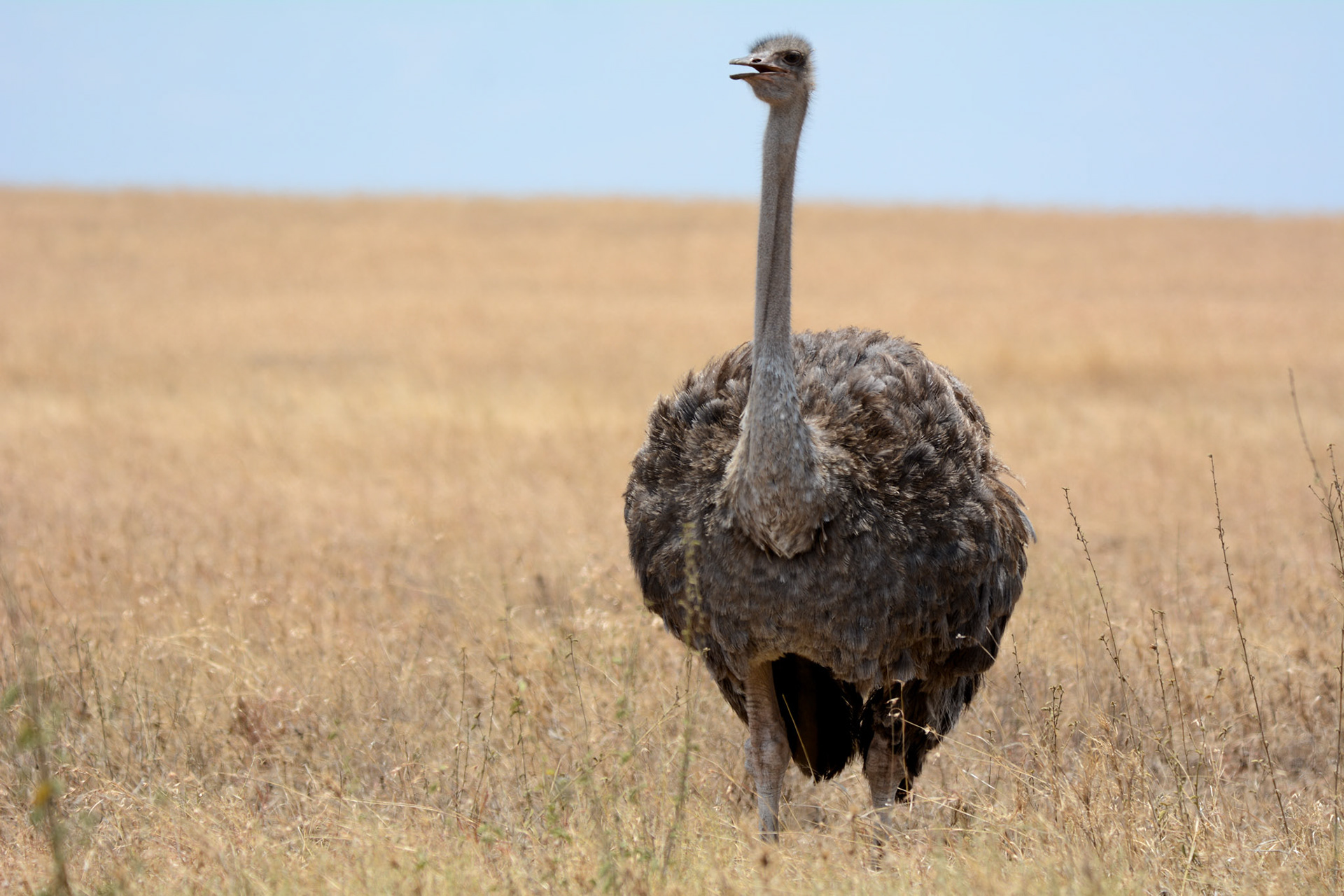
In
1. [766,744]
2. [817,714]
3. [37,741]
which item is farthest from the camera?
[817,714]

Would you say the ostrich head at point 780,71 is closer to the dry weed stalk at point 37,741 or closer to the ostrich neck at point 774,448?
the ostrich neck at point 774,448

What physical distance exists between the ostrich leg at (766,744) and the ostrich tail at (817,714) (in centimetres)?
17

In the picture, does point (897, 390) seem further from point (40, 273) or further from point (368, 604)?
point (40, 273)

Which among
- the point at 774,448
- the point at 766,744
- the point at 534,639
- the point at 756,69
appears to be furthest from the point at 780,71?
the point at 534,639

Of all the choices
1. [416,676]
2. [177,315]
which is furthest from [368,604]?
[177,315]

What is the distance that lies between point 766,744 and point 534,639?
150 centimetres

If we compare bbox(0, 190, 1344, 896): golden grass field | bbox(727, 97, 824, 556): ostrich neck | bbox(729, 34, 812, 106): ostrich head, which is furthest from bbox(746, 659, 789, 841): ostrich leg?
bbox(729, 34, 812, 106): ostrich head

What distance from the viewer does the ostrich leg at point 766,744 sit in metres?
4.41

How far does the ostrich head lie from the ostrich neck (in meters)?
0.36

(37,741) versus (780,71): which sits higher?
(780,71)

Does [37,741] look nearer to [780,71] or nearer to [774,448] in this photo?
[774,448]

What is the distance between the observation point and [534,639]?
5.64 metres

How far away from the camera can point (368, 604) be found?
6566mm

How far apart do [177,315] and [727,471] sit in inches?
752
